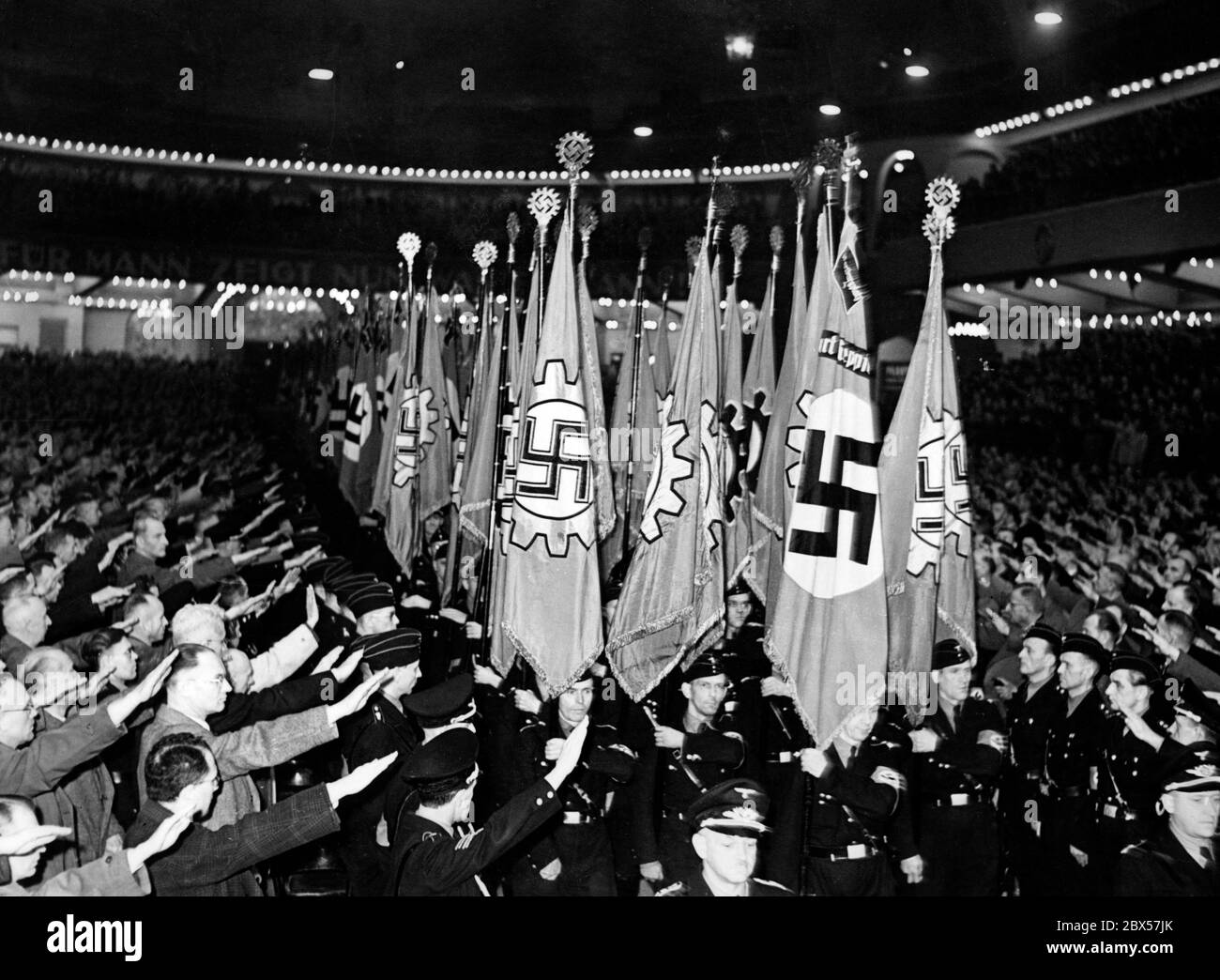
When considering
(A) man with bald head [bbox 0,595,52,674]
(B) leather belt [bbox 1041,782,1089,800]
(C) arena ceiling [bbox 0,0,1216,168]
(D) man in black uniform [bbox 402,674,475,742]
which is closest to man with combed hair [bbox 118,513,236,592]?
(A) man with bald head [bbox 0,595,52,674]

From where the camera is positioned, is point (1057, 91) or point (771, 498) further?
point (1057, 91)

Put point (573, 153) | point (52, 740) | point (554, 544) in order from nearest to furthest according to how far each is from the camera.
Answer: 1. point (52, 740)
2. point (554, 544)
3. point (573, 153)

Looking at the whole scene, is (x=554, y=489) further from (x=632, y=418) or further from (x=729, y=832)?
(x=729, y=832)

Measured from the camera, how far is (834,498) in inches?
195

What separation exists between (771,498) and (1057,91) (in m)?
8.70

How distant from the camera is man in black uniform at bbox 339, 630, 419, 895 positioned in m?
4.22

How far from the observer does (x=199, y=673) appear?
363 cm

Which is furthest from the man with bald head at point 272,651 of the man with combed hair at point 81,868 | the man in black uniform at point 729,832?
the man in black uniform at point 729,832

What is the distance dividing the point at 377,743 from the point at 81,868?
1.29 m

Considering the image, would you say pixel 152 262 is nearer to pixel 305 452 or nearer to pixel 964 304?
pixel 305 452

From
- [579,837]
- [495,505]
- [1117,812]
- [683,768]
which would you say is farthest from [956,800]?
[495,505]

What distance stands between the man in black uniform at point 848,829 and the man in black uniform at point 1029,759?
3.27 ft

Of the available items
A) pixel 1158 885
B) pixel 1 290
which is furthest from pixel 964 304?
pixel 1158 885
